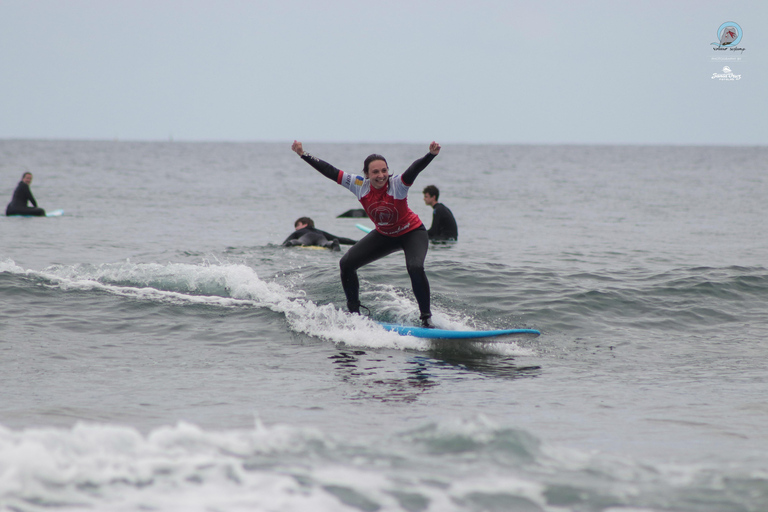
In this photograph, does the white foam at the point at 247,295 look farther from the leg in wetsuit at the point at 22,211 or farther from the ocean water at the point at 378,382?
the leg in wetsuit at the point at 22,211

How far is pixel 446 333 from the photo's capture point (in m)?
8.37

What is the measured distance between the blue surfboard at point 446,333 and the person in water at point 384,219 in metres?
0.22

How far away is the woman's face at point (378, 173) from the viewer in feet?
26.7

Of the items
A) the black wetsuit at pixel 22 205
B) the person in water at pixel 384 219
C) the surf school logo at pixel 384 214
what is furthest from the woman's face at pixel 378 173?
the black wetsuit at pixel 22 205

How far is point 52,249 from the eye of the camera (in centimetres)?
1650

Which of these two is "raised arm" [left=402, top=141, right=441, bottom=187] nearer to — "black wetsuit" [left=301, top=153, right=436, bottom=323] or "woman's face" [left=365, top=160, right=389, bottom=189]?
"black wetsuit" [left=301, top=153, right=436, bottom=323]

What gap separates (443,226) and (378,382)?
11260 mm

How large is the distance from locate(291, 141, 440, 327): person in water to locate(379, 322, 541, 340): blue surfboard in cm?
22

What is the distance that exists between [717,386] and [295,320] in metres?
5.38

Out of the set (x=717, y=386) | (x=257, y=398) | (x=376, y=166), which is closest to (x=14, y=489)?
(x=257, y=398)

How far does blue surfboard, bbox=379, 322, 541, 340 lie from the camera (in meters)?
8.20

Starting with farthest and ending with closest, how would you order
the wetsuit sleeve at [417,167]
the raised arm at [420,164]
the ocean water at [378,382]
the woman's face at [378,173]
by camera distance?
the woman's face at [378,173]
the wetsuit sleeve at [417,167]
the raised arm at [420,164]
the ocean water at [378,382]

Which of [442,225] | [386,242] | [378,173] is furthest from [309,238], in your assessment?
[378,173]

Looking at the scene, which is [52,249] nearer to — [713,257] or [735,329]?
[735,329]
